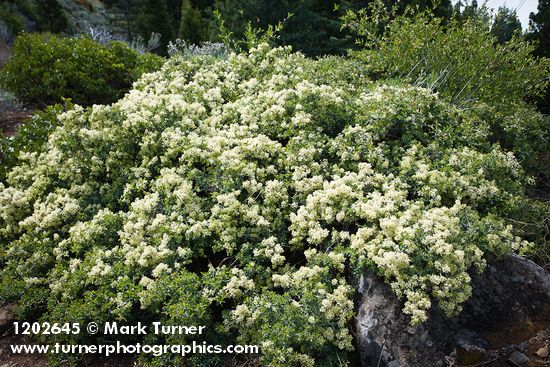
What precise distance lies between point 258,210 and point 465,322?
2.01 meters

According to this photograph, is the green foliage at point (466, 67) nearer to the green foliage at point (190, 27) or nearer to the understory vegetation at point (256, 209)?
the understory vegetation at point (256, 209)

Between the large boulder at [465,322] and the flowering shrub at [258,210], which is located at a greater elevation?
the flowering shrub at [258,210]

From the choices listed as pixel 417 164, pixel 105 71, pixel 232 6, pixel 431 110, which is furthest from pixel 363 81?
pixel 232 6

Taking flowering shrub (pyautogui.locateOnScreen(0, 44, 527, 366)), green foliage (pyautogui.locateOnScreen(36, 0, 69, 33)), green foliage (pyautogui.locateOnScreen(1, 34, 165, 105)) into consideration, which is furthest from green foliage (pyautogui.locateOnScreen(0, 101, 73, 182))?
green foliage (pyautogui.locateOnScreen(36, 0, 69, 33))

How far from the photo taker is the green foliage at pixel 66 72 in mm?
7488

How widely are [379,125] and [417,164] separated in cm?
65

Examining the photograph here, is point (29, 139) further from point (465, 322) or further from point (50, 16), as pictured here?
point (50, 16)

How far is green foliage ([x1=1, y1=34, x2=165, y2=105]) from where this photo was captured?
7.49 meters

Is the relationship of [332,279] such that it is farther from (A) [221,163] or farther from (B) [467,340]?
(A) [221,163]

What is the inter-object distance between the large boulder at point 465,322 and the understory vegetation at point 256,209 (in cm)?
14

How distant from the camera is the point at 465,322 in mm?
3834

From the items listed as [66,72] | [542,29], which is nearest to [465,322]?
[66,72]

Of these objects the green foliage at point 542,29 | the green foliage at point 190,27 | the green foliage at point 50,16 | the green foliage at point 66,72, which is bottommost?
the green foliage at point 66,72

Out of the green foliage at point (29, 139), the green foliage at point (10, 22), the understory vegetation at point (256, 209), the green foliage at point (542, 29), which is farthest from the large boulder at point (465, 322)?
the green foliage at point (10, 22)
